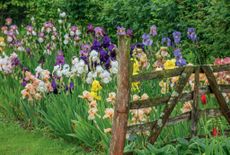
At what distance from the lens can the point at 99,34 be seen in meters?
8.64

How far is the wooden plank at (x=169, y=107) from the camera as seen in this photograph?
5.12 metres

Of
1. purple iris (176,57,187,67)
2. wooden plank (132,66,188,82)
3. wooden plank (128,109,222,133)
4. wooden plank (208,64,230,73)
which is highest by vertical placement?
purple iris (176,57,187,67)

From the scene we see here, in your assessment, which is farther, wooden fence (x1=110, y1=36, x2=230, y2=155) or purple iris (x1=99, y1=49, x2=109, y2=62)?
purple iris (x1=99, y1=49, x2=109, y2=62)

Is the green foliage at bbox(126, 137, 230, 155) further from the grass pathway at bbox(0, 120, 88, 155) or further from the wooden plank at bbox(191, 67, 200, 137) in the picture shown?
the grass pathway at bbox(0, 120, 88, 155)

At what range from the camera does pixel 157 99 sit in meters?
5.15

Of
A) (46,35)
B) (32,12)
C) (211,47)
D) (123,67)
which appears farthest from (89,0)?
(123,67)

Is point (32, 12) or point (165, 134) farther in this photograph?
point (32, 12)

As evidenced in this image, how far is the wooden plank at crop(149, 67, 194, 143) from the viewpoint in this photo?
5.12m

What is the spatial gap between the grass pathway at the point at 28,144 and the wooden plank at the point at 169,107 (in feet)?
5.39

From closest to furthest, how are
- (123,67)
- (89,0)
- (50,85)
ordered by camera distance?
1. (123,67)
2. (50,85)
3. (89,0)

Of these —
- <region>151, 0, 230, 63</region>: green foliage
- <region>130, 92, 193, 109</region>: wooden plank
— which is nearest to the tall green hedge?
<region>151, 0, 230, 63</region>: green foliage

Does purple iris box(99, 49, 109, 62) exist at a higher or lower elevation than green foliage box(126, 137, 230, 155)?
higher

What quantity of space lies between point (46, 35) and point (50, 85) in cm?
266

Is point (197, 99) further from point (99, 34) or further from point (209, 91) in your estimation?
point (99, 34)
